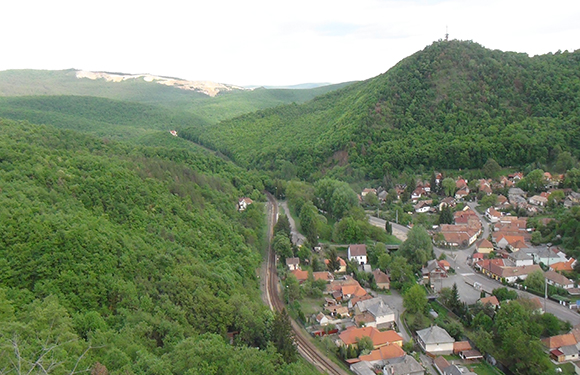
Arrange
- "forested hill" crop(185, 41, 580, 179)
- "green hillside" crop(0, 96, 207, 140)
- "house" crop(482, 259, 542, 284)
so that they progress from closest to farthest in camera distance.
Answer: "house" crop(482, 259, 542, 284), "forested hill" crop(185, 41, 580, 179), "green hillside" crop(0, 96, 207, 140)

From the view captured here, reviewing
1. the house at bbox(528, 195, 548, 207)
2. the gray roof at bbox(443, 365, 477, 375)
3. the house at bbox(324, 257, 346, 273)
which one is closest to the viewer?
the gray roof at bbox(443, 365, 477, 375)

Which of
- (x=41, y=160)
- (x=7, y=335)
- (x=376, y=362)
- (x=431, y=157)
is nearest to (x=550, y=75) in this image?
(x=431, y=157)

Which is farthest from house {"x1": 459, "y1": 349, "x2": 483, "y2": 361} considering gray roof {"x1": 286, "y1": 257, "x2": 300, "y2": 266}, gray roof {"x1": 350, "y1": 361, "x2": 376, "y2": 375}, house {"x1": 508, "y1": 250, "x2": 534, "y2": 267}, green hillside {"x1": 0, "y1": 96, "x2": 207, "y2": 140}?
green hillside {"x1": 0, "y1": 96, "x2": 207, "y2": 140}

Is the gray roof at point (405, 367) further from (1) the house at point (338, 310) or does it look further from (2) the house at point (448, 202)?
(2) the house at point (448, 202)

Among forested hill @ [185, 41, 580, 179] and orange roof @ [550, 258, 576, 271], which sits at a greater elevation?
forested hill @ [185, 41, 580, 179]

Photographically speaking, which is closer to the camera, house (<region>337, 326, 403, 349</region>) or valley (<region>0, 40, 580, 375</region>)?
valley (<region>0, 40, 580, 375</region>)

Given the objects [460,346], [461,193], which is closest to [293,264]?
[460,346]

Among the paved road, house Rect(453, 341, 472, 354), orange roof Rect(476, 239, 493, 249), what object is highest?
orange roof Rect(476, 239, 493, 249)

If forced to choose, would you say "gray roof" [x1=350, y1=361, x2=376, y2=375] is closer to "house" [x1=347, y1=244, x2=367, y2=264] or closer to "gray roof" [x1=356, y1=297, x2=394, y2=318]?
"gray roof" [x1=356, y1=297, x2=394, y2=318]
